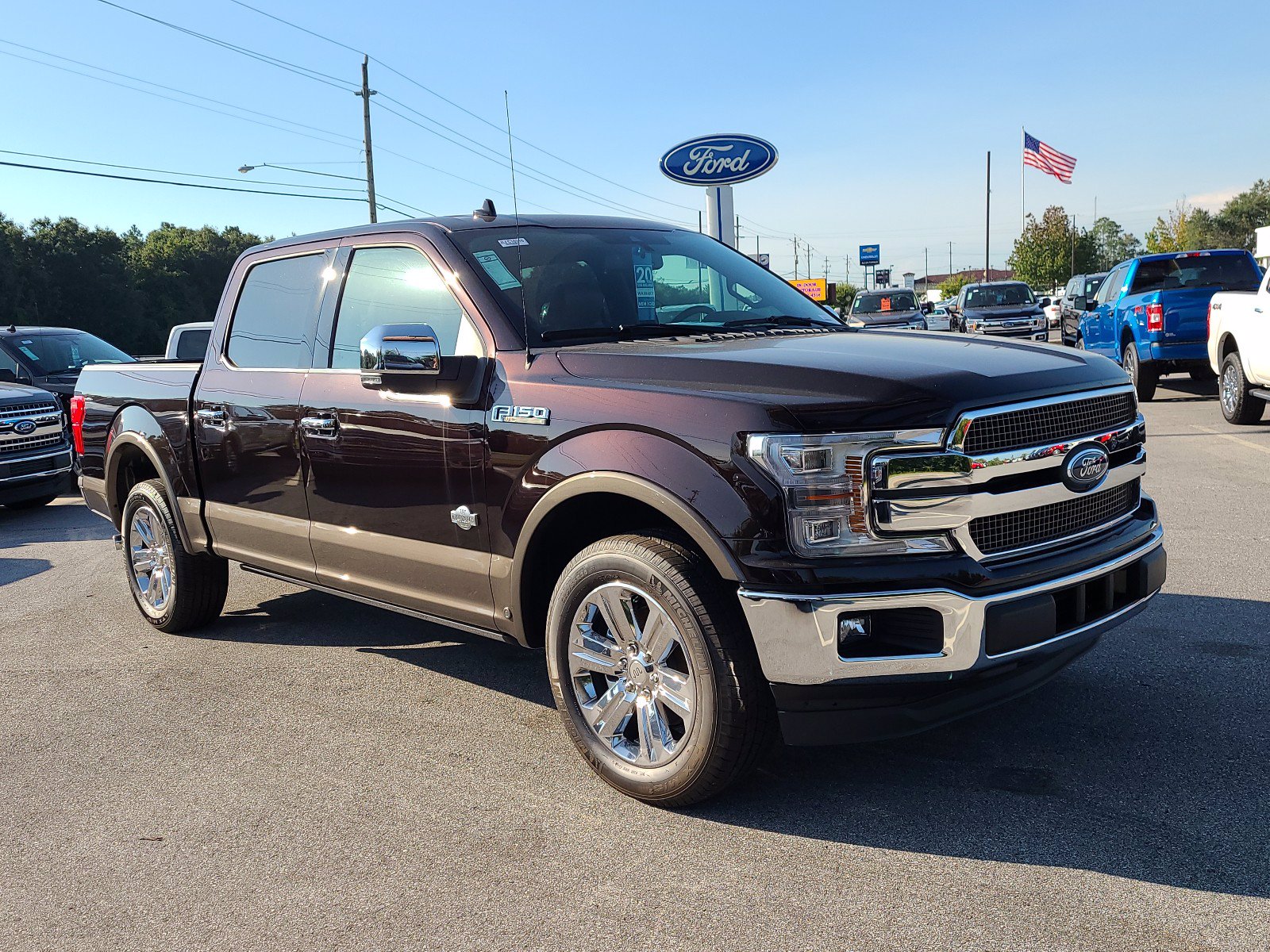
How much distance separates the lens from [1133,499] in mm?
3877

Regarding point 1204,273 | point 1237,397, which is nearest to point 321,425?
point 1237,397

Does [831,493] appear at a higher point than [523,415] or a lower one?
lower

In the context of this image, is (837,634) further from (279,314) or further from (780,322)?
(279,314)

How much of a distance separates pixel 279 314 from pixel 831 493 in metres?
3.16

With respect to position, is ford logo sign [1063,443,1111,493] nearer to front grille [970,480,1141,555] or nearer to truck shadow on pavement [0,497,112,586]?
front grille [970,480,1141,555]

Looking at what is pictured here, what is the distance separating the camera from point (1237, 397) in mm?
11883

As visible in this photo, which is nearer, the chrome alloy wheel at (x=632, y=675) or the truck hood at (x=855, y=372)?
the truck hood at (x=855, y=372)

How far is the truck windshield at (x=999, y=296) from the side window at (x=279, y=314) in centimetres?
2396

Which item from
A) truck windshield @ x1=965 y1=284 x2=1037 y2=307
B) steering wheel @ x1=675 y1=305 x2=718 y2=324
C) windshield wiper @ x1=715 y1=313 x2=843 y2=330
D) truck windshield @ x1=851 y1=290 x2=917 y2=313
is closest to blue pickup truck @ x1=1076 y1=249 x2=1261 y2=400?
truck windshield @ x1=851 y1=290 x2=917 y2=313

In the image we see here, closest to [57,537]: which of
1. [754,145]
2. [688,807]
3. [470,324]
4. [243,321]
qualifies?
[243,321]

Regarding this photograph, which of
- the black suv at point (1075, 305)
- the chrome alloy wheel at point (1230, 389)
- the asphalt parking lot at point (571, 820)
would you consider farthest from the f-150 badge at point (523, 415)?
the black suv at point (1075, 305)

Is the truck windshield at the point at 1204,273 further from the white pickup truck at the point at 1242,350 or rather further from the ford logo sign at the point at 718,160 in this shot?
the ford logo sign at the point at 718,160

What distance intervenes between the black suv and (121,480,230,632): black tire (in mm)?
14778

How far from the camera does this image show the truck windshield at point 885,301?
86.4 ft
